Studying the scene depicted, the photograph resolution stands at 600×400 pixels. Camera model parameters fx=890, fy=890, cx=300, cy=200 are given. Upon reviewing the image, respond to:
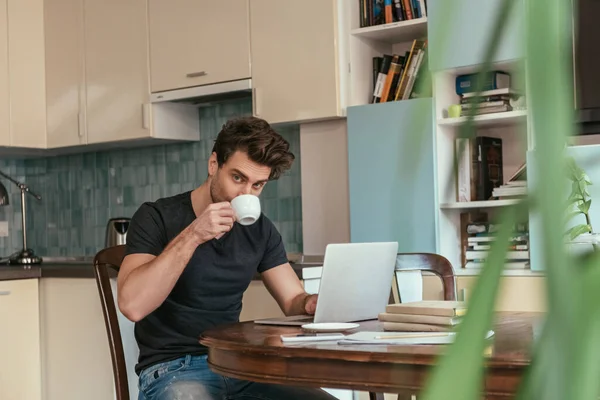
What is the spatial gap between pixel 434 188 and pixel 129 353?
1608 mm

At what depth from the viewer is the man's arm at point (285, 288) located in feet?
7.75

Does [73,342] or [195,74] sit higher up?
[195,74]

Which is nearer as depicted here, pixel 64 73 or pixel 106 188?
pixel 64 73

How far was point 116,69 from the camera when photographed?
14.9ft

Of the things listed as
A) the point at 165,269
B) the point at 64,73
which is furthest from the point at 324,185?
the point at 165,269

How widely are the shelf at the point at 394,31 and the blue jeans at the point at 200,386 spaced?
6.20ft

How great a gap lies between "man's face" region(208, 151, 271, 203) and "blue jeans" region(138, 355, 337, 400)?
0.44m

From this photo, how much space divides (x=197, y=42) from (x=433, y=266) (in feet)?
6.54

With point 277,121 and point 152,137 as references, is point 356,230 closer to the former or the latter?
point 277,121

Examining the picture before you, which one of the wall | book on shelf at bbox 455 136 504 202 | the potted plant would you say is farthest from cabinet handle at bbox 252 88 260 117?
the potted plant

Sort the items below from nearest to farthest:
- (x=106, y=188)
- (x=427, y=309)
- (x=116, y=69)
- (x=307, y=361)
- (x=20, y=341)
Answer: (x=307, y=361)
(x=427, y=309)
(x=20, y=341)
(x=116, y=69)
(x=106, y=188)

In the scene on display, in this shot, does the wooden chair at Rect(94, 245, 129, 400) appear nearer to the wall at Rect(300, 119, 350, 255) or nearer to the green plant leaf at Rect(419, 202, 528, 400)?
the wall at Rect(300, 119, 350, 255)

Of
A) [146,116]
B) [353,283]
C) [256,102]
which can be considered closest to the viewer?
[353,283]

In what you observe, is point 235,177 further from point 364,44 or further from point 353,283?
point 364,44
